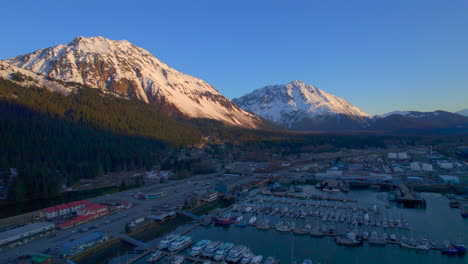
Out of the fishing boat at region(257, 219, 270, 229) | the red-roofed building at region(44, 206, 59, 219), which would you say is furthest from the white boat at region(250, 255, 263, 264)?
the red-roofed building at region(44, 206, 59, 219)

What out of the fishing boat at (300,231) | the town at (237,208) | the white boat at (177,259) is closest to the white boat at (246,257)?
the town at (237,208)

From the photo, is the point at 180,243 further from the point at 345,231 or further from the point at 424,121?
the point at 424,121

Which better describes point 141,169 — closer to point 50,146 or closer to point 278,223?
point 50,146

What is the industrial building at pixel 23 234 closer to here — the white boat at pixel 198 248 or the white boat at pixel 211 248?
the white boat at pixel 198 248

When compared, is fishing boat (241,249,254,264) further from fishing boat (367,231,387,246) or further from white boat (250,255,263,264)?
fishing boat (367,231,387,246)

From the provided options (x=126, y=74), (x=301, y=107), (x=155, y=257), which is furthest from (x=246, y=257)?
(x=301, y=107)
